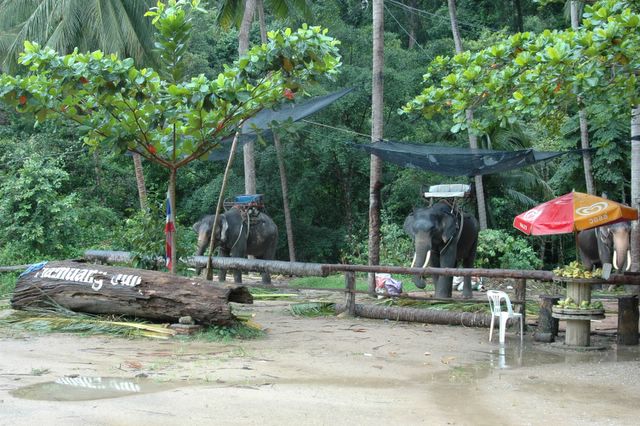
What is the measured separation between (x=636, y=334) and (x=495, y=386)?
331 centimetres

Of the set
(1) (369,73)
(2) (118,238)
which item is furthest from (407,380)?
(1) (369,73)

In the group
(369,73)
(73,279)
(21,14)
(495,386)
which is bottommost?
(495,386)

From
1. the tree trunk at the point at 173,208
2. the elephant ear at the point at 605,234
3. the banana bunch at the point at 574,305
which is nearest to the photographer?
→ the banana bunch at the point at 574,305

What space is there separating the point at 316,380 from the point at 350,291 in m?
4.51

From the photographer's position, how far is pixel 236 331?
9.08 meters

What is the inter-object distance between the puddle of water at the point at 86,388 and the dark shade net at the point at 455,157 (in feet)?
Result: 20.2

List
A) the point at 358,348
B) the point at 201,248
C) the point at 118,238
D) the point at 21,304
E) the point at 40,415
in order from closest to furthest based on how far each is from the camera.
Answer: the point at 40,415 < the point at 358,348 < the point at 21,304 < the point at 118,238 < the point at 201,248

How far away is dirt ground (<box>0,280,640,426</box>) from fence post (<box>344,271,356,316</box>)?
1.47 metres

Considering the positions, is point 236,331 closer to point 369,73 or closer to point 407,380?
point 407,380

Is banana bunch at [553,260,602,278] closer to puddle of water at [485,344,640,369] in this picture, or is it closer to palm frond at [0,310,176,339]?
puddle of water at [485,344,640,369]

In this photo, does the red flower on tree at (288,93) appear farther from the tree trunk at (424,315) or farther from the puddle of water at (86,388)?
the puddle of water at (86,388)

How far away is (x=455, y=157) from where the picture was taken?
1163cm

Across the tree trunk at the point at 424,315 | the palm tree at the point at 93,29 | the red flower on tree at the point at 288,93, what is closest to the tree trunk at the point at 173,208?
the red flower on tree at the point at 288,93

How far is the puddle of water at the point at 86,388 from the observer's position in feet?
19.2
